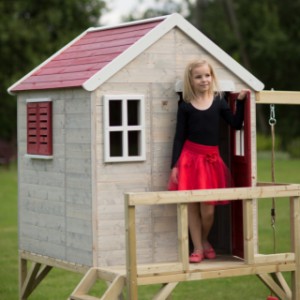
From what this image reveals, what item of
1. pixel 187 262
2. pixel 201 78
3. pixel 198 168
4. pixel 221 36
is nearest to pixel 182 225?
pixel 187 262

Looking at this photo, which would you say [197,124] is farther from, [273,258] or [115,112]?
[273,258]

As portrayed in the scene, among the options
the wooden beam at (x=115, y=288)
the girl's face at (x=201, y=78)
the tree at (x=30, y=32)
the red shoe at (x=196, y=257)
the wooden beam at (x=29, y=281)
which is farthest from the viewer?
the tree at (x=30, y=32)

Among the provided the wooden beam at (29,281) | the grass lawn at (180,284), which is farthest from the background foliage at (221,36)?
the wooden beam at (29,281)

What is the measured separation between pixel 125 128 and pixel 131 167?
1.16ft

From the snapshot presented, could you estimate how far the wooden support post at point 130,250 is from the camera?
26.6 feet

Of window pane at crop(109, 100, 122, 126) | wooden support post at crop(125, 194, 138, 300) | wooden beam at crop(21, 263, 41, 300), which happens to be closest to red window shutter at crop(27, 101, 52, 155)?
window pane at crop(109, 100, 122, 126)

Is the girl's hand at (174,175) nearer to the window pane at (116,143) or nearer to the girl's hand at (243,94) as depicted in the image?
the window pane at (116,143)

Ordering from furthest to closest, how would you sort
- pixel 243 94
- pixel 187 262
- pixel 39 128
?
pixel 39 128
pixel 243 94
pixel 187 262

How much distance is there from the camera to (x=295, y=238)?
359 inches

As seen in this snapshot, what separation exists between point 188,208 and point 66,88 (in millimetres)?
1554

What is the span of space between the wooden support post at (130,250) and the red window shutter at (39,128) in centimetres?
180

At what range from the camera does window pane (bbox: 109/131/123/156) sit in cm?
897

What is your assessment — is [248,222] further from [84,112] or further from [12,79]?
[12,79]

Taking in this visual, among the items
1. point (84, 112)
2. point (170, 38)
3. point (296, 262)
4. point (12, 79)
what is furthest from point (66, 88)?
point (12, 79)
